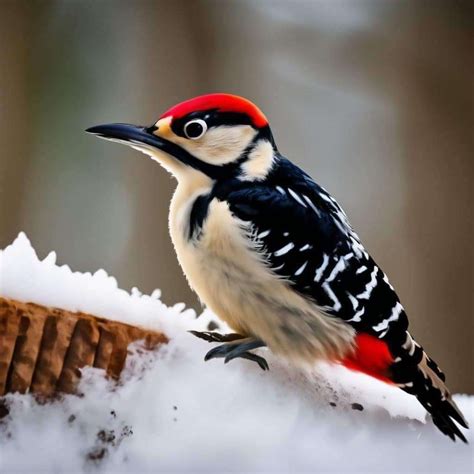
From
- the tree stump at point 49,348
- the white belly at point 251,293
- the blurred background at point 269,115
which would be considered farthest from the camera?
the blurred background at point 269,115

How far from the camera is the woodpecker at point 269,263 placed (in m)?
0.81

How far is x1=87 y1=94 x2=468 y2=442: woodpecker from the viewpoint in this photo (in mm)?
812

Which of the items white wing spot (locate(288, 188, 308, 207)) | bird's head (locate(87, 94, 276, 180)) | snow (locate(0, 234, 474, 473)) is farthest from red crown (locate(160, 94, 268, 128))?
snow (locate(0, 234, 474, 473))

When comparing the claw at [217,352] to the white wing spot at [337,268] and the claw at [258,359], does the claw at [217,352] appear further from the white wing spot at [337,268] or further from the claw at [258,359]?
the white wing spot at [337,268]

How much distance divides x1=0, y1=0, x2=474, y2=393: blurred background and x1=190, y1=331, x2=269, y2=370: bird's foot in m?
1.22

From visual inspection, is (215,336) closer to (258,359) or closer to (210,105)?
(258,359)

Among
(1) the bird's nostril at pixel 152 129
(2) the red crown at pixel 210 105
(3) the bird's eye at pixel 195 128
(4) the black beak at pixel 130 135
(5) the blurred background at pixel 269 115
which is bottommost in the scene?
(5) the blurred background at pixel 269 115

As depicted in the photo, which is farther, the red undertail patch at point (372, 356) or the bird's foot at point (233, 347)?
the red undertail patch at point (372, 356)

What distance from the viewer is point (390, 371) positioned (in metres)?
0.83

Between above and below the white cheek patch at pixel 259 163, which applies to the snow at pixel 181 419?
below

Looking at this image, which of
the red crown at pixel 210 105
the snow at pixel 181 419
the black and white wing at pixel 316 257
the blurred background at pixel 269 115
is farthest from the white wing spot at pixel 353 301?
the blurred background at pixel 269 115

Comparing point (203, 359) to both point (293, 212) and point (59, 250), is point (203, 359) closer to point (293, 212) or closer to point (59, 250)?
point (293, 212)

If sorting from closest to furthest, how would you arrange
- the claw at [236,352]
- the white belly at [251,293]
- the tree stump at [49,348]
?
1. the tree stump at [49,348]
2. the claw at [236,352]
3. the white belly at [251,293]

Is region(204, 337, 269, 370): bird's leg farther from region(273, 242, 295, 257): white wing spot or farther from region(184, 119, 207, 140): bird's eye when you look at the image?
region(184, 119, 207, 140): bird's eye
